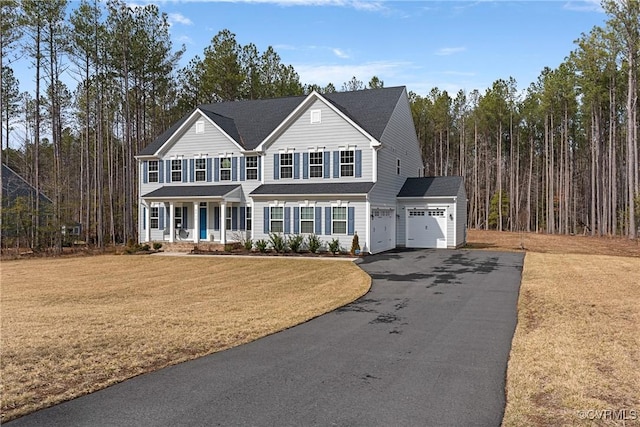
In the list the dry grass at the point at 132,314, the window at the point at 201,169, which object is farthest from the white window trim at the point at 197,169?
the dry grass at the point at 132,314

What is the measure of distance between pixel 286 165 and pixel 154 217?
9.08 metres

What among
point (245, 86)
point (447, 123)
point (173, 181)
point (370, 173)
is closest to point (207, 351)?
point (370, 173)

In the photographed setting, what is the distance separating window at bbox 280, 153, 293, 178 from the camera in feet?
78.9

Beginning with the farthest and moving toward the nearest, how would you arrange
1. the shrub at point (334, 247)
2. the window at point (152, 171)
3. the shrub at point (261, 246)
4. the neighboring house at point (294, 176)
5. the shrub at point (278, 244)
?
the window at point (152, 171) → the shrub at point (261, 246) → the neighboring house at point (294, 176) → the shrub at point (278, 244) → the shrub at point (334, 247)

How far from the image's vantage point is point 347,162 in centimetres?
2280

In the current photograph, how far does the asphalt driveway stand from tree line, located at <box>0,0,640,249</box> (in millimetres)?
22862

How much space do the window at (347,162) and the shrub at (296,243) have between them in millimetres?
4056

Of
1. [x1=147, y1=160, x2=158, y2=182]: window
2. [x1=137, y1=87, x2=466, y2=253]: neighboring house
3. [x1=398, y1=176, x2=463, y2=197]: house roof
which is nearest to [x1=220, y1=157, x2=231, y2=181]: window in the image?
[x1=137, y1=87, x2=466, y2=253]: neighboring house

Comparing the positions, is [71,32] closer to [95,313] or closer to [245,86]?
[245,86]

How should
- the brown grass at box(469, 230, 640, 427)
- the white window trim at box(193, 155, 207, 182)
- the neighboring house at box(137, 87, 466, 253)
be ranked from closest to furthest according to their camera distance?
the brown grass at box(469, 230, 640, 427) → the neighboring house at box(137, 87, 466, 253) → the white window trim at box(193, 155, 207, 182)

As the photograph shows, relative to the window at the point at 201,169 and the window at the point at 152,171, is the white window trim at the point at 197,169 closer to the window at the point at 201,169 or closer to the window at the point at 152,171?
the window at the point at 201,169

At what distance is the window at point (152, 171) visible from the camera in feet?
90.4

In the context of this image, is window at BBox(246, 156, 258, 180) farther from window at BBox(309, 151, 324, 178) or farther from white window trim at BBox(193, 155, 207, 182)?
window at BBox(309, 151, 324, 178)

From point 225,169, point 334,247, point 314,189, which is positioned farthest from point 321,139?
point 225,169
